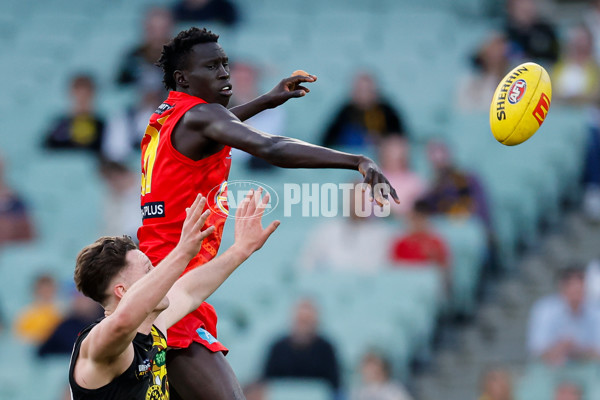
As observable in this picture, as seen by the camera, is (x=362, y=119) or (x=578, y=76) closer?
(x=362, y=119)

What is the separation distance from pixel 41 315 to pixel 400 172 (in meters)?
3.42

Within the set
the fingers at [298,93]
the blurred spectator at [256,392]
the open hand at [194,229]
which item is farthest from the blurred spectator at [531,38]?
the open hand at [194,229]

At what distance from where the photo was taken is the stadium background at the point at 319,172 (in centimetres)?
955

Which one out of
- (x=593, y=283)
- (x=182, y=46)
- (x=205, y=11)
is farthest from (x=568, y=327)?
(x=205, y=11)

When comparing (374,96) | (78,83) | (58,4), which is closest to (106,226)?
(78,83)

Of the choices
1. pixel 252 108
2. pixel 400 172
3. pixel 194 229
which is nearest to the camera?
pixel 194 229

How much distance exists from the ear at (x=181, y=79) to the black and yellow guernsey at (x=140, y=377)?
109 cm

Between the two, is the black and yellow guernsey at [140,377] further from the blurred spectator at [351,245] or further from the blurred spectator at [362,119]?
the blurred spectator at [362,119]

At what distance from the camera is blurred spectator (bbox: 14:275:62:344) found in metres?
10.2

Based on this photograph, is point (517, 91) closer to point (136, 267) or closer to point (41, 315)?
point (136, 267)

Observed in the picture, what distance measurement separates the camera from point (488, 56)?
11578mm

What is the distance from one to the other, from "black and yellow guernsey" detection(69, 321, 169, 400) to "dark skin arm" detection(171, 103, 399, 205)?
835 millimetres

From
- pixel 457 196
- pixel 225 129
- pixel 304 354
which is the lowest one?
pixel 304 354

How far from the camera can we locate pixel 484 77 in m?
11.6
